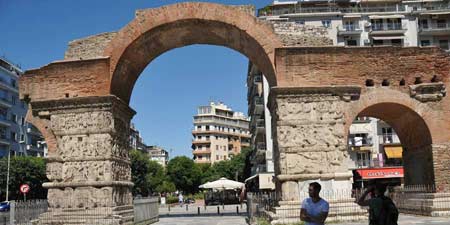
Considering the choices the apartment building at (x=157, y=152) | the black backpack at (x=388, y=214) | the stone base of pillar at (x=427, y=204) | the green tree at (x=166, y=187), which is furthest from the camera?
the apartment building at (x=157, y=152)

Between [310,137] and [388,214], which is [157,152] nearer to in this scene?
[310,137]

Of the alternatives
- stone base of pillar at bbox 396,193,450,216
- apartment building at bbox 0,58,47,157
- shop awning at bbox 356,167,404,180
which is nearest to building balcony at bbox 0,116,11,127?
apartment building at bbox 0,58,47,157

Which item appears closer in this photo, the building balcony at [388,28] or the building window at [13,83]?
the building balcony at [388,28]

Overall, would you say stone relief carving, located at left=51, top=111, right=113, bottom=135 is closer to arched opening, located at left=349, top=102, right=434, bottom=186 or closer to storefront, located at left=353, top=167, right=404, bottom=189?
arched opening, located at left=349, top=102, right=434, bottom=186

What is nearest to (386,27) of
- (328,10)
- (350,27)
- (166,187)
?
(350,27)

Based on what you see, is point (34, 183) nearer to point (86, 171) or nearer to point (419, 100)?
point (86, 171)

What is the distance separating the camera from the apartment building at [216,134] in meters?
86.4

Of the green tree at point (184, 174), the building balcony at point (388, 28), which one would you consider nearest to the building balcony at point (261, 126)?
the building balcony at point (388, 28)

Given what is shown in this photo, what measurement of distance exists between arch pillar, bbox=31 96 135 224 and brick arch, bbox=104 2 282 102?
1112 millimetres

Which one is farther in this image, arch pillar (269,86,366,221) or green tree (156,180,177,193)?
green tree (156,180,177,193)

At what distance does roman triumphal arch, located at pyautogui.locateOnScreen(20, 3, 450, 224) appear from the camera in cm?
1512

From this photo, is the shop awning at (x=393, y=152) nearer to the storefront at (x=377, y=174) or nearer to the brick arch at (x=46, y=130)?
the storefront at (x=377, y=174)

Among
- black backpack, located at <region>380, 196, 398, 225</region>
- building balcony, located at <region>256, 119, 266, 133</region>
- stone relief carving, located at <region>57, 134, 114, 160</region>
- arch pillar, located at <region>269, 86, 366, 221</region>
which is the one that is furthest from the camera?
building balcony, located at <region>256, 119, 266, 133</region>

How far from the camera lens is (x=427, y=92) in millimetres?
15711
